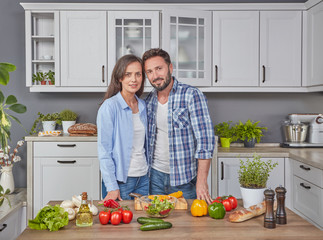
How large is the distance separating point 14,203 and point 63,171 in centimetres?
55

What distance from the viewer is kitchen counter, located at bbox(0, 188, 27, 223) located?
10.4ft

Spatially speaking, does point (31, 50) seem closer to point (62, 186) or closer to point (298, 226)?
point (62, 186)

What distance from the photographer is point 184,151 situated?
2281 mm

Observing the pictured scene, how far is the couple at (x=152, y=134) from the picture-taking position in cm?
207

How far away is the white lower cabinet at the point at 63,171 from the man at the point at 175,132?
1217mm

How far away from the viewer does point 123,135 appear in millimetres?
2096

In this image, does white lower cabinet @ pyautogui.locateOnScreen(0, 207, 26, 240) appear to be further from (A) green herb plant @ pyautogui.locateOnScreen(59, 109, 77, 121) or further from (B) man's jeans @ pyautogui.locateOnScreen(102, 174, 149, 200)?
(B) man's jeans @ pyautogui.locateOnScreen(102, 174, 149, 200)

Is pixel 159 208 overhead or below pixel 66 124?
below

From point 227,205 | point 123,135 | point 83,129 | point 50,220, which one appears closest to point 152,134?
point 123,135

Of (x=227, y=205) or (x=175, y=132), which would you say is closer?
(x=227, y=205)

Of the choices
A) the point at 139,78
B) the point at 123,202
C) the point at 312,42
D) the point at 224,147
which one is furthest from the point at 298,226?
the point at 312,42

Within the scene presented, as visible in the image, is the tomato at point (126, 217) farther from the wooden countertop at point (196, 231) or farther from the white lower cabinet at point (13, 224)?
the white lower cabinet at point (13, 224)

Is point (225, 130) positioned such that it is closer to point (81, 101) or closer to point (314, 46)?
point (314, 46)

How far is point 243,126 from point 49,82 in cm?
211
